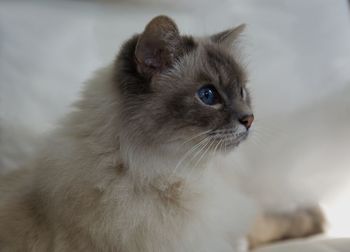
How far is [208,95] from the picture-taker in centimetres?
113

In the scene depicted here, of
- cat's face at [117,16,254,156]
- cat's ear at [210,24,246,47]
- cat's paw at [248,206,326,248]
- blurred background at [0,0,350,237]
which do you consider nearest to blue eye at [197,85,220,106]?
cat's face at [117,16,254,156]

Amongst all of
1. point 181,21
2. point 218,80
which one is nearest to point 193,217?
point 218,80

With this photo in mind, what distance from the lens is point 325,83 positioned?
5.96 ft

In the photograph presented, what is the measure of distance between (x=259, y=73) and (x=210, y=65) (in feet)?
2.36

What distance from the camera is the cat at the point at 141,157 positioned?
109 centimetres

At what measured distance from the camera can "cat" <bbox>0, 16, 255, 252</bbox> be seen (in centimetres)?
109

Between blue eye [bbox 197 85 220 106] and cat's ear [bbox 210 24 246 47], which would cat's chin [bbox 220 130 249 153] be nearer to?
blue eye [bbox 197 85 220 106]

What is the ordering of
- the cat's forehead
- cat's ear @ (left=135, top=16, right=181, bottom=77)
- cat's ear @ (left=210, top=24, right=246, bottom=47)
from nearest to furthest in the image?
cat's ear @ (left=135, top=16, right=181, bottom=77) → the cat's forehead → cat's ear @ (left=210, top=24, right=246, bottom=47)

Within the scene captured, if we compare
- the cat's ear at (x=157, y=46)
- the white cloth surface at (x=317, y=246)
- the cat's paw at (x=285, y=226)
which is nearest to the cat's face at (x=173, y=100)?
the cat's ear at (x=157, y=46)

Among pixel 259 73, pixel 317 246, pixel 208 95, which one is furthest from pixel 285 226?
pixel 208 95

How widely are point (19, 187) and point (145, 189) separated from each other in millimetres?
384

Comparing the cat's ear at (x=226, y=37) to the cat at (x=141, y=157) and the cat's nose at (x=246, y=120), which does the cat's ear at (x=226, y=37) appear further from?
the cat's nose at (x=246, y=120)

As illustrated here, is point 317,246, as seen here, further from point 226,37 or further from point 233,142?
point 226,37

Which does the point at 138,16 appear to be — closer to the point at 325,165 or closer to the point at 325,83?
the point at 325,83
